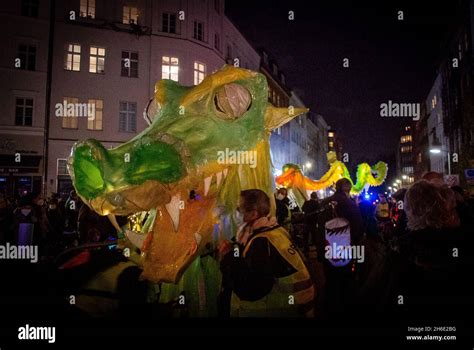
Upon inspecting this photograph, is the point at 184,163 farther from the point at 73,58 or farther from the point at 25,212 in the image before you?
the point at 73,58

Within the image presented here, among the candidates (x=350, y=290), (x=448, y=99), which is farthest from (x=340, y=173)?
(x=448, y=99)

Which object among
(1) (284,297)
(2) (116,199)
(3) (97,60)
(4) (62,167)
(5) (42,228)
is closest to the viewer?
(2) (116,199)

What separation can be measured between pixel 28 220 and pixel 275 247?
7.33 m

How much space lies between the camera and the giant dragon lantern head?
210 cm

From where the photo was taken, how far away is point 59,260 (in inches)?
100

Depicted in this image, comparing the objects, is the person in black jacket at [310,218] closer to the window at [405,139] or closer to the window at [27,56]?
the window at [27,56]

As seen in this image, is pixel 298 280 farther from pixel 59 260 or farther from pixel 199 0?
pixel 199 0

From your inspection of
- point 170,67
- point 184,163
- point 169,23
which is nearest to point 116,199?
point 184,163

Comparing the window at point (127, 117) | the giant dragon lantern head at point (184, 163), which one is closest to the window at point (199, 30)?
the window at point (127, 117)

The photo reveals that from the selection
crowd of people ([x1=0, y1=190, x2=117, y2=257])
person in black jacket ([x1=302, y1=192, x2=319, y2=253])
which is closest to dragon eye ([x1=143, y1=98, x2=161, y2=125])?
crowd of people ([x1=0, y1=190, x2=117, y2=257])

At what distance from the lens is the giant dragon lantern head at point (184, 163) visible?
2104 mm

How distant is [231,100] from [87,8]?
808 inches

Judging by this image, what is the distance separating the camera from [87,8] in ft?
65.1

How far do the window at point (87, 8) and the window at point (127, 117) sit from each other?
15.5 feet
